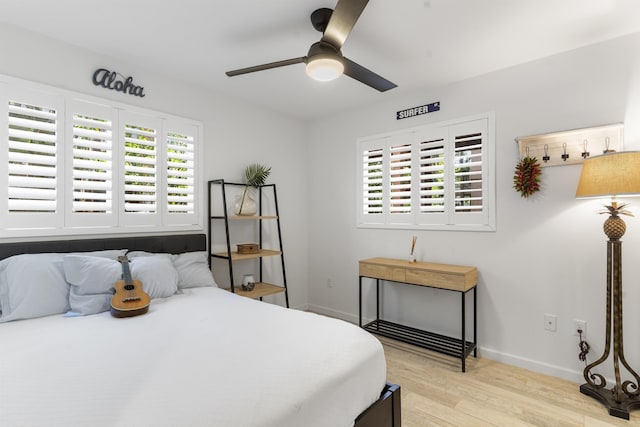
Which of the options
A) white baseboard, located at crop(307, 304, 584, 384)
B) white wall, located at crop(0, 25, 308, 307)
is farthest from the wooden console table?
white wall, located at crop(0, 25, 308, 307)

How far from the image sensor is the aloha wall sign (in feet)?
8.40

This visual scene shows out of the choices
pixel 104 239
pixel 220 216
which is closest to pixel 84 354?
pixel 104 239

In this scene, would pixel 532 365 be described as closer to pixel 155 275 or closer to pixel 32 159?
pixel 155 275

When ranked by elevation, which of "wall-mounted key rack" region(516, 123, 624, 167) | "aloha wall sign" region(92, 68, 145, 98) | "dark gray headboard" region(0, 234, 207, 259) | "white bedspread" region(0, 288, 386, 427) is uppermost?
"aloha wall sign" region(92, 68, 145, 98)

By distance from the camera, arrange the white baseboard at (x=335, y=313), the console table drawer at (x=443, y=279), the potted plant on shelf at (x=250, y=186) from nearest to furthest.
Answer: the console table drawer at (x=443, y=279)
the potted plant on shelf at (x=250, y=186)
the white baseboard at (x=335, y=313)

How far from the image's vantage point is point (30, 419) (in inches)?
36.4

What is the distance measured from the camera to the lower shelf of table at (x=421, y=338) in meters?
2.83

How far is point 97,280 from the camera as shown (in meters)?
2.02

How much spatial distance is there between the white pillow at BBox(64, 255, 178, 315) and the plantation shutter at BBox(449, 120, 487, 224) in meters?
2.58

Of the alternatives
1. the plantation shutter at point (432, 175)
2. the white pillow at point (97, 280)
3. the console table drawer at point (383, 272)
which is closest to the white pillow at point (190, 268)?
the white pillow at point (97, 280)

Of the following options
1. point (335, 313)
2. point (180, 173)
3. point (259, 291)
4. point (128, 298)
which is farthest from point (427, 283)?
point (180, 173)

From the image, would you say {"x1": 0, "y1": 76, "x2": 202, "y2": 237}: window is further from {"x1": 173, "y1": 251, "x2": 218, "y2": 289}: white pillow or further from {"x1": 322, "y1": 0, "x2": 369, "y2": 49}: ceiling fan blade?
{"x1": 322, "y1": 0, "x2": 369, "y2": 49}: ceiling fan blade

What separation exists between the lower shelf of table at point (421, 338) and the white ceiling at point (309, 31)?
2.38m

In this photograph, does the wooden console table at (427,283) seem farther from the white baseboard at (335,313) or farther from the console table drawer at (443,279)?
the white baseboard at (335,313)
